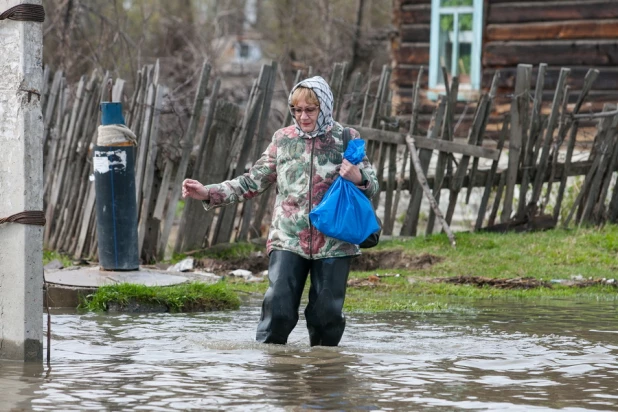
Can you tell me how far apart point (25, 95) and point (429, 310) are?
3.78 meters

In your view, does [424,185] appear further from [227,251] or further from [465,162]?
[227,251]

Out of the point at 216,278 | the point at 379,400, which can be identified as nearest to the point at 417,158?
the point at 216,278

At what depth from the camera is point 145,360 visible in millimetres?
6250

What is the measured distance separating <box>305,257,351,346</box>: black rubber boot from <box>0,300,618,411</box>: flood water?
128mm

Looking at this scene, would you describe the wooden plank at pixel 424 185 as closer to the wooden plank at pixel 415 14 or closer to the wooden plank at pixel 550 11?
the wooden plank at pixel 550 11

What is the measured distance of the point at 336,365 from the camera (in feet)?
20.0

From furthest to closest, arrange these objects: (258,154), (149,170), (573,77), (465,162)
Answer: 1. (573,77)
2. (465,162)
3. (258,154)
4. (149,170)

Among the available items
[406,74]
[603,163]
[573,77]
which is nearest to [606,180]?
[603,163]

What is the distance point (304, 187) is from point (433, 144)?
507 centimetres

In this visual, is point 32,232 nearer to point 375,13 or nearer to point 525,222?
point 525,222

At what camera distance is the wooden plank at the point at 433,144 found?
37.2 ft

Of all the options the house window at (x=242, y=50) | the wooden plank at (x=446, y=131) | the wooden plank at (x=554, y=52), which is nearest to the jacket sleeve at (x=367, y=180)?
the wooden plank at (x=446, y=131)

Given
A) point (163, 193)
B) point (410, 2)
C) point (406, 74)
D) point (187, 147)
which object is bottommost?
point (163, 193)

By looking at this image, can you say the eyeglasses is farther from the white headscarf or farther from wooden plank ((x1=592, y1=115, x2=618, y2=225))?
wooden plank ((x1=592, y1=115, x2=618, y2=225))
